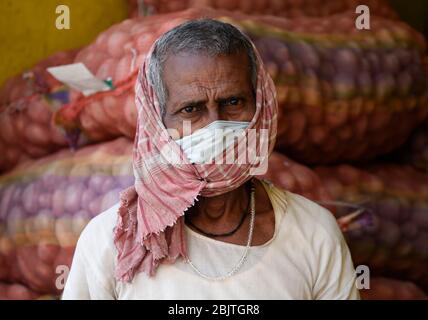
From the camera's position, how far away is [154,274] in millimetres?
1857

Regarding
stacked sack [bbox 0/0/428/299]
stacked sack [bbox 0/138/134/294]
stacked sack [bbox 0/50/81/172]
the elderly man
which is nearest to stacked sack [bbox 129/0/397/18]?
stacked sack [bbox 0/0/428/299]

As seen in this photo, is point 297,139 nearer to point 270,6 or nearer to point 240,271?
point 270,6

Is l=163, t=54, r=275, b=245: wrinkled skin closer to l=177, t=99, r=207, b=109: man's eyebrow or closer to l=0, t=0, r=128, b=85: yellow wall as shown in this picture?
l=177, t=99, r=207, b=109: man's eyebrow

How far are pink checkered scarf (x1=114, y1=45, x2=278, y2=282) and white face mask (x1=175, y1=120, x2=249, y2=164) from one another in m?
0.01

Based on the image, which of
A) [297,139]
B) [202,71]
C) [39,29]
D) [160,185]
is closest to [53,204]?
[39,29]

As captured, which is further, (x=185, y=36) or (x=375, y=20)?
(x=375, y=20)

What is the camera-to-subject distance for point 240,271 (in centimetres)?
187

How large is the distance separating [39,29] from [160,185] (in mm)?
1282

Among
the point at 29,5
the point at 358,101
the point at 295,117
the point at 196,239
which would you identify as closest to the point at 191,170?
the point at 196,239

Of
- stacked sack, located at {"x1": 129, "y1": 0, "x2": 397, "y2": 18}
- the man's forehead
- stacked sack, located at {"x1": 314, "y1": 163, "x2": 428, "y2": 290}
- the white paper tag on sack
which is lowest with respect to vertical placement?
stacked sack, located at {"x1": 314, "y1": 163, "x2": 428, "y2": 290}

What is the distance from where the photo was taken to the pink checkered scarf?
5.85 ft

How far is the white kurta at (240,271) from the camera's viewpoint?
1855mm

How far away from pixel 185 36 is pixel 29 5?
120cm
